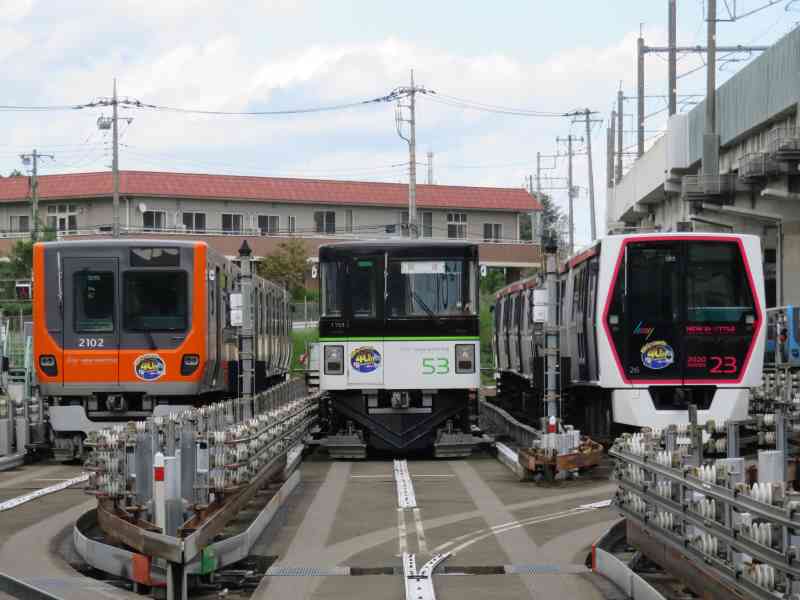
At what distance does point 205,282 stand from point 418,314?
10.5 ft

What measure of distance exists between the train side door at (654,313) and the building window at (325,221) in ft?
175

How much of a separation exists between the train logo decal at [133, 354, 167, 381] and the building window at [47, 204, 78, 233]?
49.3 meters

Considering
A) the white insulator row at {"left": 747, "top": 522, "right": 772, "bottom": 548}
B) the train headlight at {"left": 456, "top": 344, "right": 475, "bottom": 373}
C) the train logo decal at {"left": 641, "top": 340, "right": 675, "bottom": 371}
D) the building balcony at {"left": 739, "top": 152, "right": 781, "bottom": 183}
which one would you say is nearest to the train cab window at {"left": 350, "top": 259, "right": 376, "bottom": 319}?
the train headlight at {"left": 456, "top": 344, "right": 475, "bottom": 373}

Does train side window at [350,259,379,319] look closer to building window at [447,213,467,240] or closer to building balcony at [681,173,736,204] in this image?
building balcony at [681,173,736,204]

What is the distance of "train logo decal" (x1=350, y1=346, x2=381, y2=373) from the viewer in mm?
22312

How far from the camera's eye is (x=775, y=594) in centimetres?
761

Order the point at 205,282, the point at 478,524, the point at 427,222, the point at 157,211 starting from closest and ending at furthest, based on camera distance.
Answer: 1. the point at 478,524
2. the point at 205,282
3. the point at 157,211
4. the point at 427,222

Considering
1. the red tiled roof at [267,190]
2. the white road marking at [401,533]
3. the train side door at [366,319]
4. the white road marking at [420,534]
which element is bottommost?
the white road marking at [420,534]

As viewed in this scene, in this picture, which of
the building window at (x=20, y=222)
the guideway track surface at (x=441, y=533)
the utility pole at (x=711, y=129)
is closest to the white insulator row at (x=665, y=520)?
the guideway track surface at (x=441, y=533)

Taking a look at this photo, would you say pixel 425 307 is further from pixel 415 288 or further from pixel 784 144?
pixel 784 144

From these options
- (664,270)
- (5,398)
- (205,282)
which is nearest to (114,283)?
(205,282)

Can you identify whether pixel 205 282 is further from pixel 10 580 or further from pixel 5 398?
pixel 10 580

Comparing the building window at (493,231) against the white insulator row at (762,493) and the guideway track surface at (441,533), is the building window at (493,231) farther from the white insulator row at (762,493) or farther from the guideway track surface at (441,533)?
the white insulator row at (762,493)

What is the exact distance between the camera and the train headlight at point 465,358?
22.3 m
